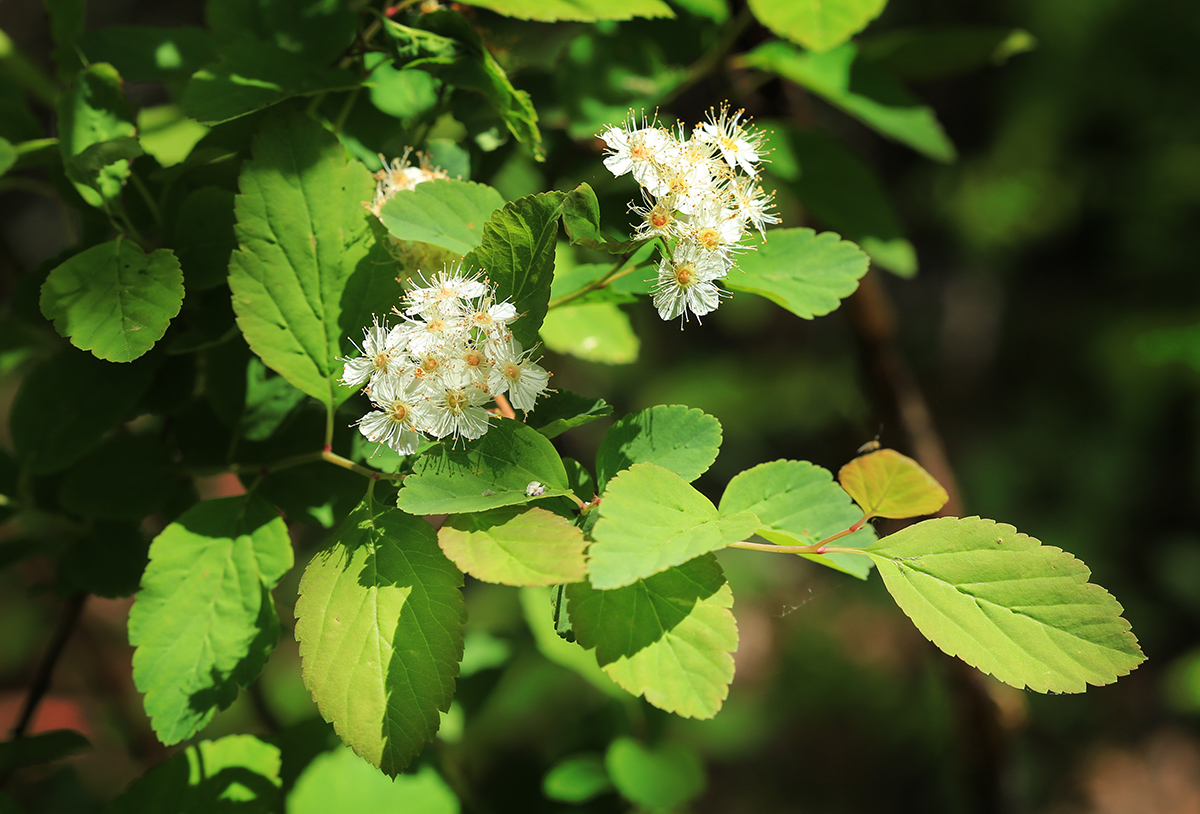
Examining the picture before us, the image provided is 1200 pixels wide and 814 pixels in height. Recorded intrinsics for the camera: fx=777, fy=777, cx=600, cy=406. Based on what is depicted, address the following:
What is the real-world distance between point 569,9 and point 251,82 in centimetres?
27

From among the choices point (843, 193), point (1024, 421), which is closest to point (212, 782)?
point (843, 193)

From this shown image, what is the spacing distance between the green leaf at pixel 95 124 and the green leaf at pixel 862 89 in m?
0.67

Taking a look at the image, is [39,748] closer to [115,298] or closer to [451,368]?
[115,298]

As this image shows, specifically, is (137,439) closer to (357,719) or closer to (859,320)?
(357,719)

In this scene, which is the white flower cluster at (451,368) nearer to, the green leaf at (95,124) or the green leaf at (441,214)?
the green leaf at (441,214)

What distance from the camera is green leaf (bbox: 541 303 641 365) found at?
76cm

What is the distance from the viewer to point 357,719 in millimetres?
506

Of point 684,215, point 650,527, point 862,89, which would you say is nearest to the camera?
point 650,527

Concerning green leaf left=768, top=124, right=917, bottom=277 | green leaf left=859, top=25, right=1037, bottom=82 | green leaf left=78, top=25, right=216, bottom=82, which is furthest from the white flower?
green leaf left=859, top=25, right=1037, bottom=82

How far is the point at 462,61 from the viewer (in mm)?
671

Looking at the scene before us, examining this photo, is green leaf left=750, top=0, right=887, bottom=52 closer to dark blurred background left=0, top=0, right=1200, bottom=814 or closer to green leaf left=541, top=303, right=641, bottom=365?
green leaf left=541, top=303, right=641, bottom=365

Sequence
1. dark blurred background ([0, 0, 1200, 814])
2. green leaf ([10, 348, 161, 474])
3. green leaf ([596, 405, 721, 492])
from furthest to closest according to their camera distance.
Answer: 1. dark blurred background ([0, 0, 1200, 814])
2. green leaf ([10, 348, 161, 474])
3. green leaf ([596, 405, 721, 492])

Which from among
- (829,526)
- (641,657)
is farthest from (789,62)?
(641,657)

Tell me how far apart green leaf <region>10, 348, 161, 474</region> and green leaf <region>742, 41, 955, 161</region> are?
29.9 inches
